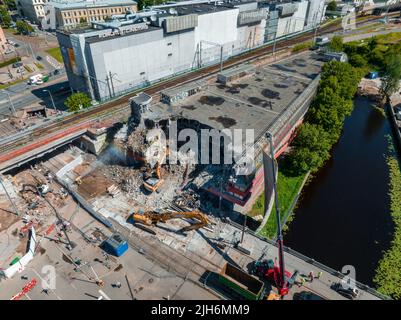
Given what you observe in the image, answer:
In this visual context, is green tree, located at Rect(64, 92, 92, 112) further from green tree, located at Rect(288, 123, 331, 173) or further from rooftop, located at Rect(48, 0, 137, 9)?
rooftop, located at Rect(48, 0, 137, 9)

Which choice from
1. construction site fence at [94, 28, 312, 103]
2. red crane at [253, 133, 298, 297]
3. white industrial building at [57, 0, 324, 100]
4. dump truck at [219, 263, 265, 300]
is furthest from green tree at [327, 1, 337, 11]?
dump truck at [219, 263, 265, 300]

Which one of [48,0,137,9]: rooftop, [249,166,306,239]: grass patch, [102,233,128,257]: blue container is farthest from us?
[48,0,137,9]: rooftop

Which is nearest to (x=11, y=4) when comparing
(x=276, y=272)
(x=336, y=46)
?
(x=336, y=46)

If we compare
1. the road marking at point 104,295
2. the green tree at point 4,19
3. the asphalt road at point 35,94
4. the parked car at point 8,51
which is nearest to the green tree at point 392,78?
the road marking at point 104,295

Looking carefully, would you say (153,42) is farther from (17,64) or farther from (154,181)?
(17,64)

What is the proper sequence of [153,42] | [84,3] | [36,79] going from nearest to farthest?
[153,42]
[36,79]
[84,3]

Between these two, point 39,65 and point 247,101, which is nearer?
point 247,101
